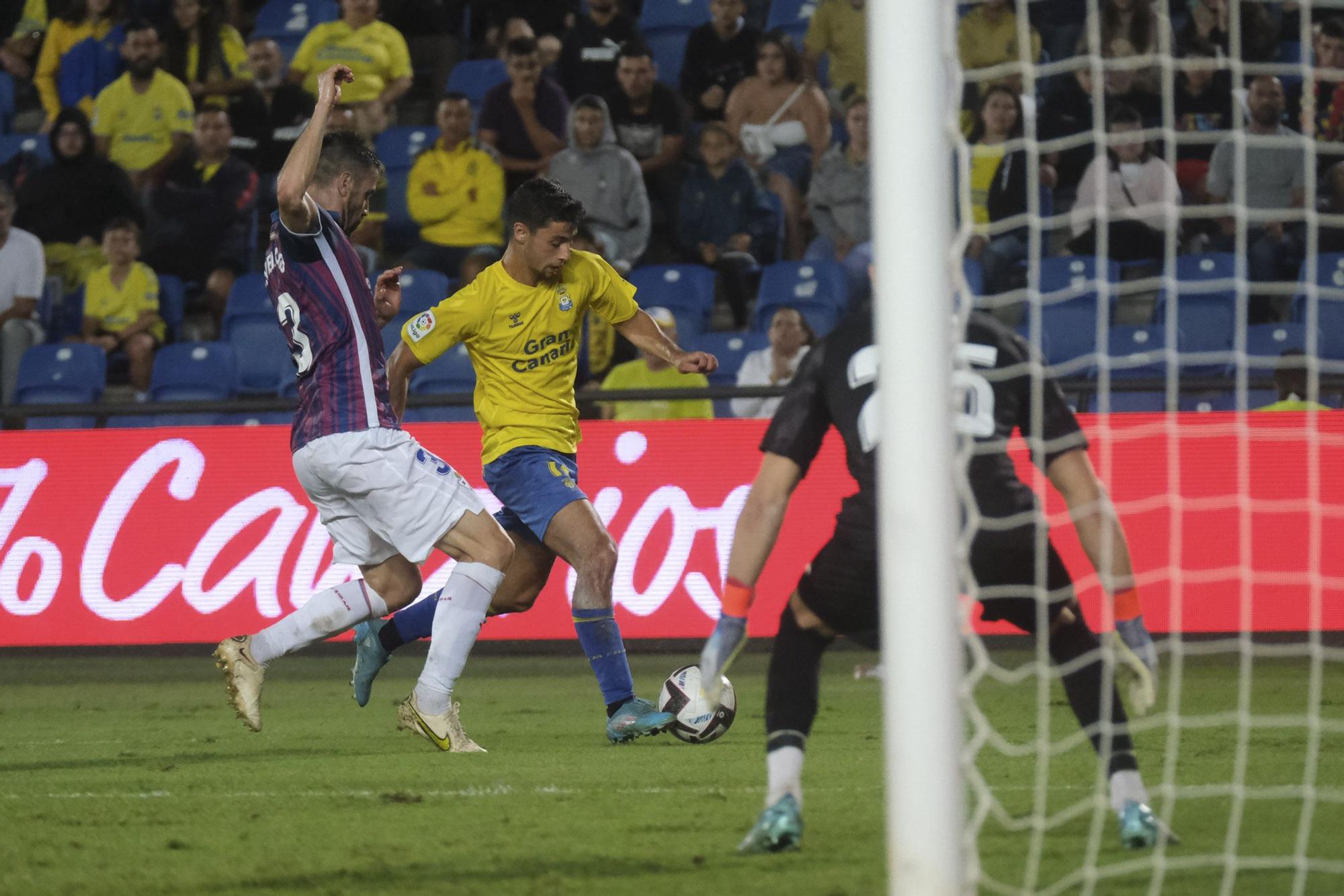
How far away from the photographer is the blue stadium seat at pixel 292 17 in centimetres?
1377

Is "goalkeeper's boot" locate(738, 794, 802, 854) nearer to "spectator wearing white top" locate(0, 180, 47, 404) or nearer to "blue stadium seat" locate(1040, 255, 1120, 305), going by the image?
"blue stadium seat" locate(1040, 255, 1120, 305)

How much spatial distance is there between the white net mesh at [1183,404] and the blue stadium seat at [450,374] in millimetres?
3227

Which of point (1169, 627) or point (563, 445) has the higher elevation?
point (563, 445)

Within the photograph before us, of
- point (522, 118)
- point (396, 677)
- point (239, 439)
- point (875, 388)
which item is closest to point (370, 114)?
point (522, 118)

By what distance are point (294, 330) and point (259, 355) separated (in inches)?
229

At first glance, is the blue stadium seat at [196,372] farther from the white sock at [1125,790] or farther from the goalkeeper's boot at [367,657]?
the white sock at [1125,790]

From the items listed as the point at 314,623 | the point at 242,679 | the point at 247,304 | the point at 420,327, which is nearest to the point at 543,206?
the point at 420,327

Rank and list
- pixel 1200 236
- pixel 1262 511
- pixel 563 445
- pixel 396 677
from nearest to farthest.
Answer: pixel 563 445
pixel 1262 511
pixel 396 677
pixel 1200 236

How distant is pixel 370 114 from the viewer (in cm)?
1229

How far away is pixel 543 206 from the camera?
6.23 meters

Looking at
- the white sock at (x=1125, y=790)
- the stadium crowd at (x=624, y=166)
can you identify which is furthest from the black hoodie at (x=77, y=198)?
the white sock at (x=1125, y=790)

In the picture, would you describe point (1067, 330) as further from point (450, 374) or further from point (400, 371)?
point (400, 371)

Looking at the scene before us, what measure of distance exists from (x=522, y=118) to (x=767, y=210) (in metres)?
1.84

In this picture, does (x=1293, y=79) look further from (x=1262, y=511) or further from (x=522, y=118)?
(x=522, y=118)
